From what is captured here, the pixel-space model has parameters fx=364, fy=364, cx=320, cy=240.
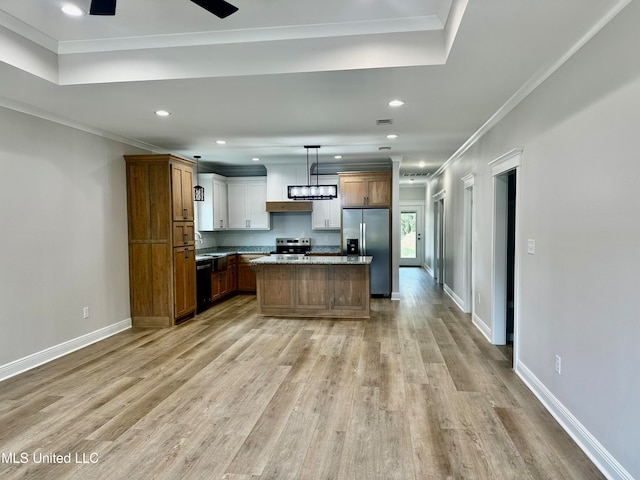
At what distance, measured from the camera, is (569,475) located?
2.03 metres

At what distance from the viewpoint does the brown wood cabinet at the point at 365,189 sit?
690 cm

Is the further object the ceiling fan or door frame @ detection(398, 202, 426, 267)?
door frame @ detection(398, 202, 426, 267)

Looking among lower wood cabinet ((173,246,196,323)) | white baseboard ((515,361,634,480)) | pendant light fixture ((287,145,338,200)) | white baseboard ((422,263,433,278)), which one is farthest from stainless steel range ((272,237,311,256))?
white baseboard ((515,361,634,480))

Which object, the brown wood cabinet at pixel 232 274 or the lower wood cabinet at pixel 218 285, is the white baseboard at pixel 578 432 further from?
the brown wood cabinet at pixel 232 274

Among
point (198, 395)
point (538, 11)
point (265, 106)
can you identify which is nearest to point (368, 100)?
point (265, 106)

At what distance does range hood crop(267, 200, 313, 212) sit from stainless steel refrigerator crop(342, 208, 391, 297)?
90 cm

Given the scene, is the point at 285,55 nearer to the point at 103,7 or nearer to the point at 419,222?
the point at 103,7

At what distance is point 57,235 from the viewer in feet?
13.1

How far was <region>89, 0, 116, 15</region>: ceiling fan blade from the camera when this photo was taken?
6.10 ft

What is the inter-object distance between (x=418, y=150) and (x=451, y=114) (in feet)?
6.84

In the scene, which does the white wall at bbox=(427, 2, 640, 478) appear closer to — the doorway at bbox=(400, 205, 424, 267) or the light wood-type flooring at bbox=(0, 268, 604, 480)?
the light wood-type flooring at bbox=(0, 268, 604, 480)

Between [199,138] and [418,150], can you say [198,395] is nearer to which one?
[199,138]

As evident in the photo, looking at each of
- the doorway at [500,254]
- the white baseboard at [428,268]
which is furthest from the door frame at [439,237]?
the doorway at [500,254]

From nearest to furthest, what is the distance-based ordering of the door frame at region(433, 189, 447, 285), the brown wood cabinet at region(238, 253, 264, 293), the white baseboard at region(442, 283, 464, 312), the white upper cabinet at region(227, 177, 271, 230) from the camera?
the white baseboard at region(442, 283, 464, 312)
the brown wood cabinet at region(238, 253, 264, 293)
the white upper cabinet at region(227, 177, 271, 230)
the door frame at region(433, 189, 447, 285)
